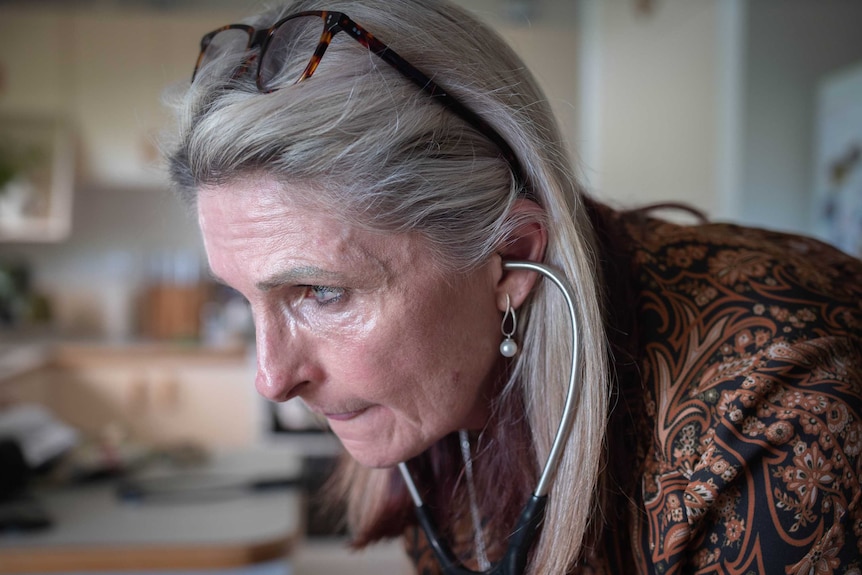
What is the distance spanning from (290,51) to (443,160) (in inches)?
6.5

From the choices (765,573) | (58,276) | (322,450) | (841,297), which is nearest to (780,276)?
(841,297)

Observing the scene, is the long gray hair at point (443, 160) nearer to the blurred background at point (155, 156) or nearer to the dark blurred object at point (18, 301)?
the blurred background at point (155, 156)

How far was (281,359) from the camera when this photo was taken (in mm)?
701

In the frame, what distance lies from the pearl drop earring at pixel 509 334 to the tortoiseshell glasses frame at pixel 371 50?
0.39 feet

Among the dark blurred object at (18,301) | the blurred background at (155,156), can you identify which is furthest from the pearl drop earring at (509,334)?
the dark blurred object at (18,301)

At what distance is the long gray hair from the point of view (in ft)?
2.10

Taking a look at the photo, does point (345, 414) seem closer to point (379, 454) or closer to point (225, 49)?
point (379, 454)

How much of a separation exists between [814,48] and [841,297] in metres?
1.95

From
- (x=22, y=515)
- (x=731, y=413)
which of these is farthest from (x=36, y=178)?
(x=731, y=413)

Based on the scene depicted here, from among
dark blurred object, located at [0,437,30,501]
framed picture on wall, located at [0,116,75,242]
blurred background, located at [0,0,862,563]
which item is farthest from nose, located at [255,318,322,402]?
framed picture on wall, located at [0,116,75,242]

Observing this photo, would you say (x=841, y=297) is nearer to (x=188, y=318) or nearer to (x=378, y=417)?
(x=378, y=417)

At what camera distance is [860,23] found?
7.88ft

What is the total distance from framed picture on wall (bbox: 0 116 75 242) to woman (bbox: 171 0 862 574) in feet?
11.2

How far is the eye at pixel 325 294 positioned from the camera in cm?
68
